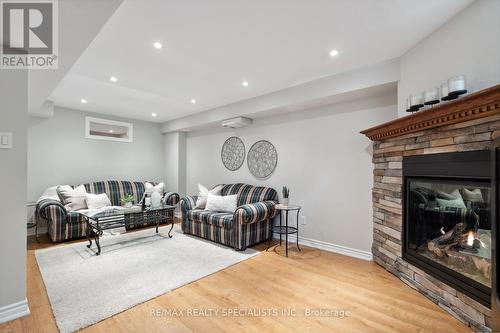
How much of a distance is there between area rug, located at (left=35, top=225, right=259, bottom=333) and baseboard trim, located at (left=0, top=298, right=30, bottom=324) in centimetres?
19

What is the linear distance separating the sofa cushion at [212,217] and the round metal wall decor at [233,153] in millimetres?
1200

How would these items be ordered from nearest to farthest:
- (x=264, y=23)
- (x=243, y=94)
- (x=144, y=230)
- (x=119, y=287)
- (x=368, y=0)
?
(x=368, y=0) → (x=264, y=23) → (x=119, y=287) → (x=243, y=94) → (x=144, y=230)

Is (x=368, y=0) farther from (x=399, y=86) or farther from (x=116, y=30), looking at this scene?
(x=116, y=30)

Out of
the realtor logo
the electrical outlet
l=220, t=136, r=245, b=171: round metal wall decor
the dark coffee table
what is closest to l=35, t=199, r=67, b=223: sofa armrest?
the dark coffee table

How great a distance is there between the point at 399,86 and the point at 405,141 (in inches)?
26.2

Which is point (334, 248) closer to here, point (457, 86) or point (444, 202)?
point (444, 202)

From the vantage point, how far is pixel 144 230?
442 centimetres

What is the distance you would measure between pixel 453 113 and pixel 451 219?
931 millimetres

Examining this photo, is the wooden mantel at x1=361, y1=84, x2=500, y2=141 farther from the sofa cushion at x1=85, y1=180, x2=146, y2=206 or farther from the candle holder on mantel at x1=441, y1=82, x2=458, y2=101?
the sofa cushion at x1=85, y1=180, x2=146, y2=206

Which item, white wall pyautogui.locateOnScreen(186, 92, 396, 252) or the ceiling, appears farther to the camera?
white wall pyautogui.locateOnScreen(186, 92, 396, 252)

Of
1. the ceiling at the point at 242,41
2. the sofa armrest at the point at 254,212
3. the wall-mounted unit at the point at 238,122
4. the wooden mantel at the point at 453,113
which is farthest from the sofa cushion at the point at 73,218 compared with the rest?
the wooden mantel at the point at 453,113

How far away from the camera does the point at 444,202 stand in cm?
206

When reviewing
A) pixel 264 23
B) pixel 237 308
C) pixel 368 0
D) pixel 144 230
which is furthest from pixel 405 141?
pixel 144 230

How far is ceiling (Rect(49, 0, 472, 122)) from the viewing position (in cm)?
178
